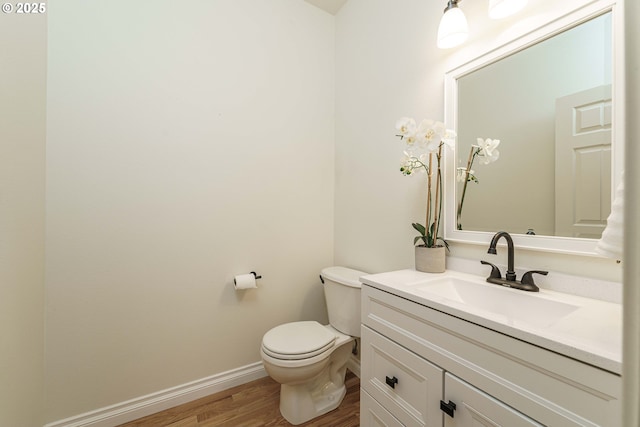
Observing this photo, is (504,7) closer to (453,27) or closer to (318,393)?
(453,27)

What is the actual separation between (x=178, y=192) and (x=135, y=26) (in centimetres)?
90

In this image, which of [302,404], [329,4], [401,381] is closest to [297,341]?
[302,404]

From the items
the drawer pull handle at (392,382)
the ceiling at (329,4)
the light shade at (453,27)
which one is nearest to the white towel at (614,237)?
the drawer pull handle at (392,382)

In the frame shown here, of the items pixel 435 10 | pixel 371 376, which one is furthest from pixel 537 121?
pixel 371 376

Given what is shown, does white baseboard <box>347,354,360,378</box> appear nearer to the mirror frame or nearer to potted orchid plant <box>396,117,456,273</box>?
potted orchid plant <box>396,117,456,273</box>

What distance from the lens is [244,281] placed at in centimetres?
158

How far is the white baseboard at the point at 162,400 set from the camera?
129cm

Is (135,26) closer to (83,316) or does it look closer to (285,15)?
(285,15)

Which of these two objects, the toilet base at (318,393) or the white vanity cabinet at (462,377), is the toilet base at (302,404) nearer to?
the toilet base at (318,393)

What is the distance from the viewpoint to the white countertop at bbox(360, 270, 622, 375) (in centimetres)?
51

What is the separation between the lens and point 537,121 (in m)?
0.97

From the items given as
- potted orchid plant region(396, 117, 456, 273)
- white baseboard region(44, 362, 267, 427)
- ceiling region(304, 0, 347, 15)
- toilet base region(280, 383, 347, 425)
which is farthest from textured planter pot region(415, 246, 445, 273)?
ceiling region(304, 0, 347, 15)

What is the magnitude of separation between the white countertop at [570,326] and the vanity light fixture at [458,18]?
104 centimetres

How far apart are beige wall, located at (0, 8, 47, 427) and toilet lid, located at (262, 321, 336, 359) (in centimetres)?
91
